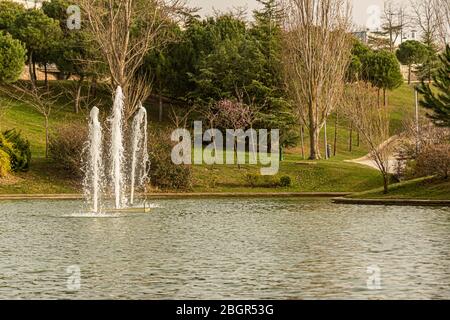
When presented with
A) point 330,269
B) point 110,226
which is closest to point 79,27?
point 110,226

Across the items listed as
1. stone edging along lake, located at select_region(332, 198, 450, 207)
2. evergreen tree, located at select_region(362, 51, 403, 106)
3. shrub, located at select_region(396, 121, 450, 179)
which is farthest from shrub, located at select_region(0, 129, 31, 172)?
evergreen tree, located at select_region(362, 51, 403, 106)

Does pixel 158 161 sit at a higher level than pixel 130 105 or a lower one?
lower

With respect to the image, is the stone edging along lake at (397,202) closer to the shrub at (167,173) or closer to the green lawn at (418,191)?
the green lawn at (418,191)

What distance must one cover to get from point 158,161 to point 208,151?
10082 millimetres

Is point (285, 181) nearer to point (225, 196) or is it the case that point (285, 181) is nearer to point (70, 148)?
point (225, 196)

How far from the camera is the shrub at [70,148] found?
1997 inches

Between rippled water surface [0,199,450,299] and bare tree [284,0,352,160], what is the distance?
23952 mm

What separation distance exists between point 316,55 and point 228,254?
127 ft

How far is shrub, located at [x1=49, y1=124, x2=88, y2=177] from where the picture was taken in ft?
166

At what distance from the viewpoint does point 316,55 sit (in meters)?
59.1

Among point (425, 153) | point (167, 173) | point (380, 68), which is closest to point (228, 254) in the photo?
point (425, 153)

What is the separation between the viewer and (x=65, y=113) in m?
71.7

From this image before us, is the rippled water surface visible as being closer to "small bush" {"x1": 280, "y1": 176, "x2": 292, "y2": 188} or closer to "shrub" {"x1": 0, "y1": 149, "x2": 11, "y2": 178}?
"shrub" {"x1": 0, "y1": 149, "x2": 11, "y2": 178}
